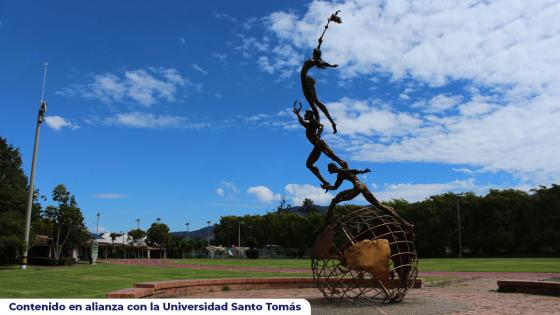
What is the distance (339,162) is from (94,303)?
Answer: 21.2 ft

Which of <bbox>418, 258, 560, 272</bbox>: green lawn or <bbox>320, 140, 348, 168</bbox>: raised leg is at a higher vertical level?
<bbox>320, 140, 348, 168</bbox>: raised leg

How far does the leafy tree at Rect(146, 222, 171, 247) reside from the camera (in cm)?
8669

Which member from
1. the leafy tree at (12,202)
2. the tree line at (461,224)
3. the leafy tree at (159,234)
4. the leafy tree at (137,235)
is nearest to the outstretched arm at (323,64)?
the leafy tree at (12,202)

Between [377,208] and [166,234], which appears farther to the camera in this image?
[166,234]

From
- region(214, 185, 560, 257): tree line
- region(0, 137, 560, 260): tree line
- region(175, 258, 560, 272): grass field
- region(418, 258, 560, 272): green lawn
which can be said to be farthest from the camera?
region(214, 185, 560, 257): tree line

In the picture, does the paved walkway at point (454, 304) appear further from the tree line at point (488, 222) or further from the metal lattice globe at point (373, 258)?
the tree line at point (488, 222)

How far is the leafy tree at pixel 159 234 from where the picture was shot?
86.7 m

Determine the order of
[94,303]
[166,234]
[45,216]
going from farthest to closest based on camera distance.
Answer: [166,234] → [45,216] → [94,303]

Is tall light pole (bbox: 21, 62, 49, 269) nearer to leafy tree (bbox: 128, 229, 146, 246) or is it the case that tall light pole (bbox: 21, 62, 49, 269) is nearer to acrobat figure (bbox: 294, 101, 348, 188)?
acrobat figure (bbox: 294, 101, 348, 188)

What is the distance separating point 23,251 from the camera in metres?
31.1

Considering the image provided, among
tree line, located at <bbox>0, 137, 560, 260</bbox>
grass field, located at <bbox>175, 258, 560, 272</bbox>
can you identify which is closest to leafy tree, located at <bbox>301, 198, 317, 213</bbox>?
tree line, located at <bbox>0, 137, 560, 260</bbox>

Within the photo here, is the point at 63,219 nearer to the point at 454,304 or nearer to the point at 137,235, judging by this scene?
the point at 454,304

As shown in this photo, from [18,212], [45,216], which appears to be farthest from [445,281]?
[45,216]

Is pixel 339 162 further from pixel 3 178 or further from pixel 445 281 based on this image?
pixel 3 178
